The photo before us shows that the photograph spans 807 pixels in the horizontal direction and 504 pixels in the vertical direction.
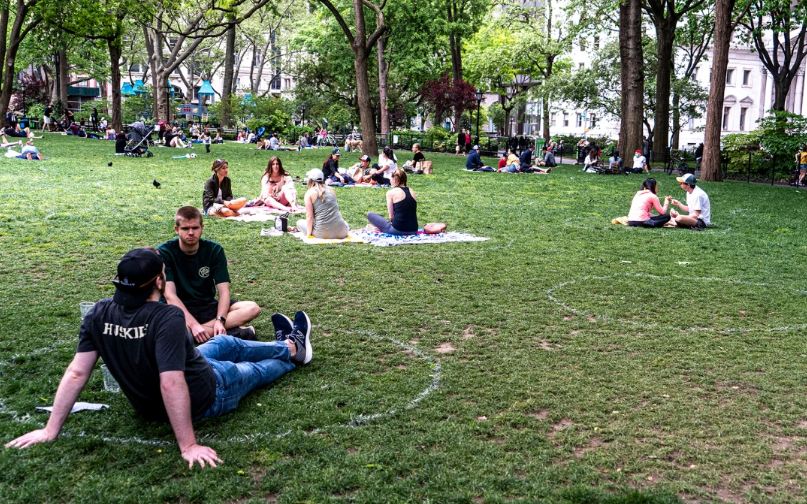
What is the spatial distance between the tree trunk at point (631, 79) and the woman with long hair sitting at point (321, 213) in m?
21.2

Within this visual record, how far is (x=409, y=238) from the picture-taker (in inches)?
474

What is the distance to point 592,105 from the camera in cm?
4850

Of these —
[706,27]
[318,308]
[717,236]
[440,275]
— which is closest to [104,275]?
[318,308]

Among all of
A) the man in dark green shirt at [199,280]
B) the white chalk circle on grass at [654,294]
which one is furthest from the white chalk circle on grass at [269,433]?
the white chalk circle on grass at [654,294]

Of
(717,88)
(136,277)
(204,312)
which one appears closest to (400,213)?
(204,312)

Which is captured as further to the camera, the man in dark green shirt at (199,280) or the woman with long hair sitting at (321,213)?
the woman with long hair sitting at (321,213)

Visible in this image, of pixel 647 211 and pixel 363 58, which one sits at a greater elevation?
pixel 363 58

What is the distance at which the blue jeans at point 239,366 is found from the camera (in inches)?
194

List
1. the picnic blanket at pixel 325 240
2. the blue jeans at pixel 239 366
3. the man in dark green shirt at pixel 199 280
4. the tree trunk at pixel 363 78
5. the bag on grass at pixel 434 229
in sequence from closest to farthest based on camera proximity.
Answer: the blue jeans at pixel 239 366 → the man in dark green shirt at pixel 199 280 → the picnic blanket at pixel 325 240 → the bag on grass at pixel 434 229 → the tree trunk at pixel 363 78

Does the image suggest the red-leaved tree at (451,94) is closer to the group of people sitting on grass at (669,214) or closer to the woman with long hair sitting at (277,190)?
the woman with long hair sitting at (277,190)

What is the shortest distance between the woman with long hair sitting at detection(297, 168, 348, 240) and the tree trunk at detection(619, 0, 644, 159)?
2122 cm

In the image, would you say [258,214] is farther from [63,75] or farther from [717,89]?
[63,75]

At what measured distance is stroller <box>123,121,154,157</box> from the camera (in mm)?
29031

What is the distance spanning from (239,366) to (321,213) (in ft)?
21.9
